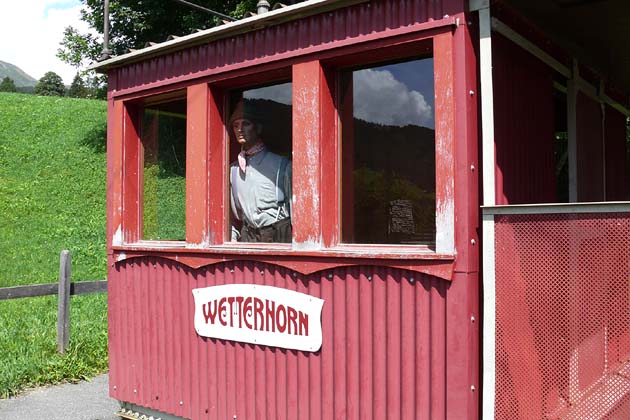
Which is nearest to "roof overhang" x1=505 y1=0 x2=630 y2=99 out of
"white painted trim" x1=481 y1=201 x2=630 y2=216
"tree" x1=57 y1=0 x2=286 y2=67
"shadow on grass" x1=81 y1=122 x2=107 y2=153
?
"white painted trim" x1=481 y1=201 x2=630 y2=216

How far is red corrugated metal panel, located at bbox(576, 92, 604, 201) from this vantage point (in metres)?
5.23

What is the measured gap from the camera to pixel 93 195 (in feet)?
67.6

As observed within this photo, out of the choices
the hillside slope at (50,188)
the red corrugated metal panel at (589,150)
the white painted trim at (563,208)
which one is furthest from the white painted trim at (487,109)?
the hillside slope at (50,188)

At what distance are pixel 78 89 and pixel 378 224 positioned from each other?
87.0m

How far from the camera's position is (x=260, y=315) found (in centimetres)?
438

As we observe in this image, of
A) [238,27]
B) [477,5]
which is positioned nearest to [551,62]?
[477,5]

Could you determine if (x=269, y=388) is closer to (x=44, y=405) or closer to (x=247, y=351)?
(x=247, y=351)

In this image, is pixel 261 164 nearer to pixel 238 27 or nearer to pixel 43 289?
pixel 238 27

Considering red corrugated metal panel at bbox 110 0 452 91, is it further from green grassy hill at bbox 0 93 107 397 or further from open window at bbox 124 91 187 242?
green grassy hill at bbox 0 93 107 397

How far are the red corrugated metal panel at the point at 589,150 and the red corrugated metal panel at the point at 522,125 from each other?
24.6 inches

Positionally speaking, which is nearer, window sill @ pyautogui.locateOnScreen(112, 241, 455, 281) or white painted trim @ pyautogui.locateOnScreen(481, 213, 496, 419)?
white painted trim @ pyautogui.locateOnScreen(481, 213, 496, 419)

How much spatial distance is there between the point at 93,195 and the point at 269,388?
58.3 feet

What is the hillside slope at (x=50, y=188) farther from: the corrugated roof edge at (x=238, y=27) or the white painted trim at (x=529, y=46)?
the white painted trim at (x=529, y=46)

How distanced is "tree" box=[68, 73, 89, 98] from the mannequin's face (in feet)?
265
